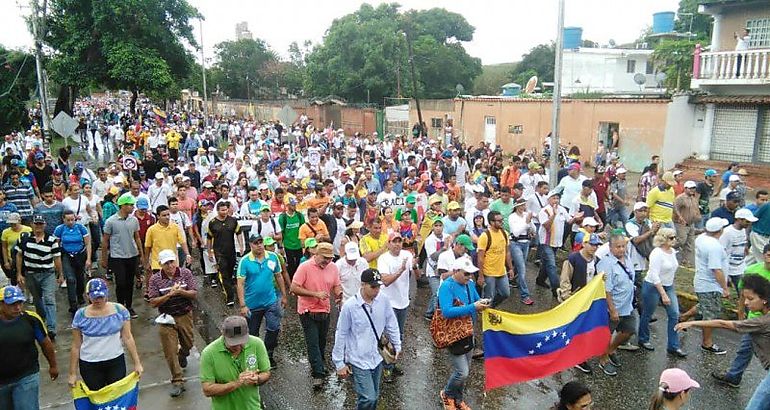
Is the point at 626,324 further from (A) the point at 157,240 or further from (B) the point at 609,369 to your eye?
(A) the point at 157,240

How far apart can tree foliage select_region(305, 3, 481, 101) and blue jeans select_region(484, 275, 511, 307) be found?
113ft

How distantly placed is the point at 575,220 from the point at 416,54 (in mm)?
37248

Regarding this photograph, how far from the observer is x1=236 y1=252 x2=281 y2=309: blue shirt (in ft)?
22.2

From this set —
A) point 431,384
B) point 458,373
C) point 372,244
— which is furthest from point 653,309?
point 372,244

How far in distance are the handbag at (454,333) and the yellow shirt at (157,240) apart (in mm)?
4210

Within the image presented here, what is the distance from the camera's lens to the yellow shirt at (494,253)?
786cm

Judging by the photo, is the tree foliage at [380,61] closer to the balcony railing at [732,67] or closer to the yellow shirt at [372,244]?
the balcony railing at [732,67]

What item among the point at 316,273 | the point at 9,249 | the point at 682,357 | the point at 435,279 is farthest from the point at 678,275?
the point at 9,249

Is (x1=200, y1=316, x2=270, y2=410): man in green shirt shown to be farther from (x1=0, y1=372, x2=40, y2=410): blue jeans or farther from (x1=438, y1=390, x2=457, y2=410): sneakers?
(x1=438, y1=390, x2=457, y2=410): sneakers

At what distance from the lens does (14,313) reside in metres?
5.14

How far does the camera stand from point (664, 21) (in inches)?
1625

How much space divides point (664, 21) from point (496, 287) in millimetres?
39776

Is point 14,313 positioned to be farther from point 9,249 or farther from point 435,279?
point 435,279

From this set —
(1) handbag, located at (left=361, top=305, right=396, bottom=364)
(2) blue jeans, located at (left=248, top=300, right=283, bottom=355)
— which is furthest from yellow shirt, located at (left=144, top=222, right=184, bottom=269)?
(1) handbag, located at (left=361, top=305, right=396, bottom=364)
